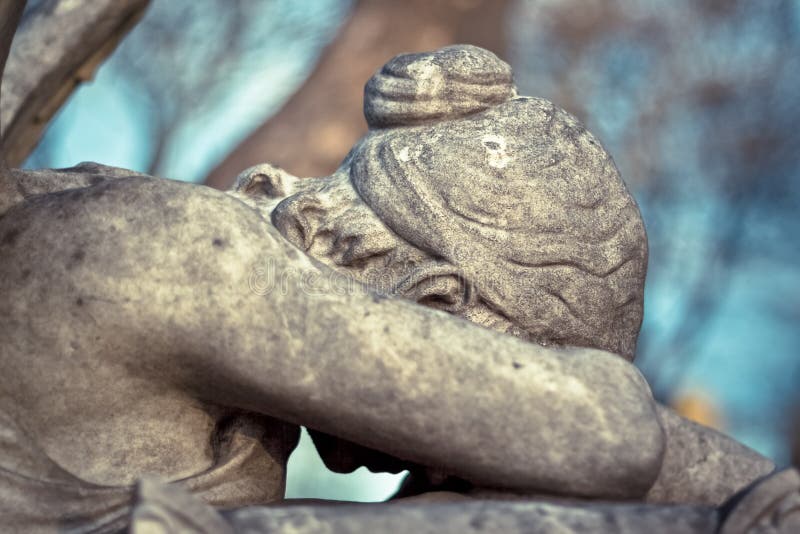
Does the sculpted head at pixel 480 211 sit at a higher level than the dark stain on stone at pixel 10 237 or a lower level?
lower

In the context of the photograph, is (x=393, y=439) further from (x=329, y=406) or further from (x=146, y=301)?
(x=146, y=301)

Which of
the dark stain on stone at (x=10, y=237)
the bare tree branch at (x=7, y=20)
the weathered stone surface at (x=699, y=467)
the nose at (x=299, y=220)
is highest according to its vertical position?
the bare tree branch at (x=7, y=20)

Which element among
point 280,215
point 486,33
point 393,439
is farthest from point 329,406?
point 486,33

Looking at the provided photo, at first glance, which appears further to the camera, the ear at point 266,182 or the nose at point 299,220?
the ear at point 266,182

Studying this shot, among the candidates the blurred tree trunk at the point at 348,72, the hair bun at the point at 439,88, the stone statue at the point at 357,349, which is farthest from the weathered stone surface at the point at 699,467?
the blurred tree trunk at the point at 348,72

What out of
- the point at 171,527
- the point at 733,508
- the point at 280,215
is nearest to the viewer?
the point at 171,527

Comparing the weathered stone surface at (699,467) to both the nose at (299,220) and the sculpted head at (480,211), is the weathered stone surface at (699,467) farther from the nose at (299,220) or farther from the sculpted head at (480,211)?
the nose at (299,220)

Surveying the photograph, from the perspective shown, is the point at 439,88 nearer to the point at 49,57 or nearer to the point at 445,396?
the point at 445,396

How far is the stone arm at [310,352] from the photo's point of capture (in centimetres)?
216

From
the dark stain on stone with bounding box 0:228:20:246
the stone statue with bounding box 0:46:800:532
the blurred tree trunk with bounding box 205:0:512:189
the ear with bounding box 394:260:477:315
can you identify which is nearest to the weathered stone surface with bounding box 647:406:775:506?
the stone statue with bounding box 0:46:800:532

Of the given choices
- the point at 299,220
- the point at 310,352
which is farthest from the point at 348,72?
the point at 310,352

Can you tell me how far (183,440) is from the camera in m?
2.38

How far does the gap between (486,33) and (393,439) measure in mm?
8241

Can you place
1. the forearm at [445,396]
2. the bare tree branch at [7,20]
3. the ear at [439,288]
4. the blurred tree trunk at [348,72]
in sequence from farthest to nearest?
the blurred tree trunk at [348,72], the ear at [439,288], the bare tree branch at [7,20], the forearm at [445,396]
